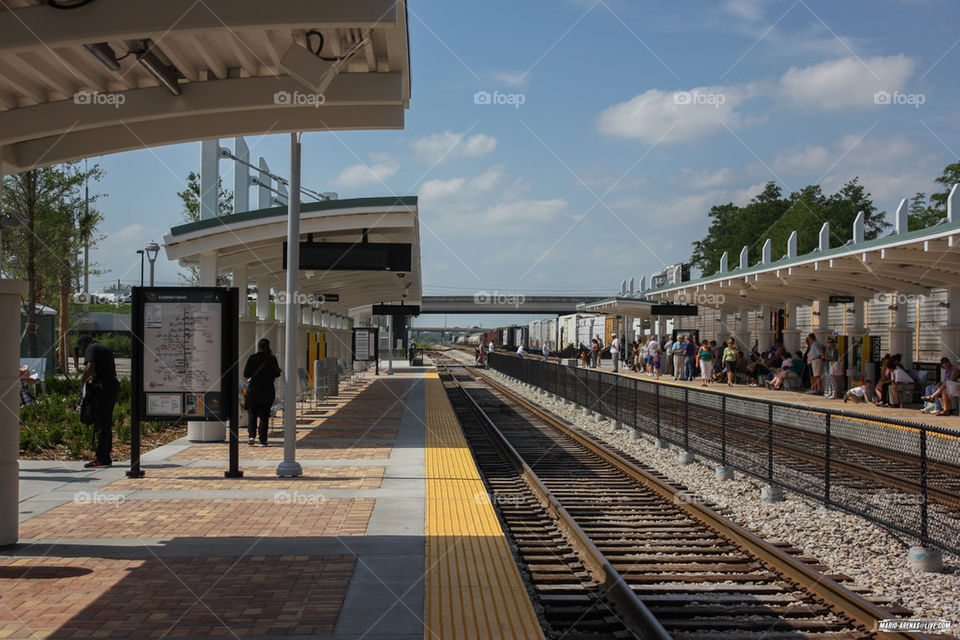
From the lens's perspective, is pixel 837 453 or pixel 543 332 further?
pixel 543 332

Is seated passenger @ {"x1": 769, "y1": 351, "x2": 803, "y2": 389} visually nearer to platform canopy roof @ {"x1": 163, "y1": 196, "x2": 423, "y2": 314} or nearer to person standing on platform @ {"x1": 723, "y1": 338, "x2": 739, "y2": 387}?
person standing on platform @ {"x1": 723, "y1": 338, "x2": 739, "y2": 387}

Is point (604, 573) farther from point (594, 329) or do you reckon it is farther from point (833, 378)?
point (594, 329)

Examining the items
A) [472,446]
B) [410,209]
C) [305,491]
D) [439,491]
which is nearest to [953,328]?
[472,446]

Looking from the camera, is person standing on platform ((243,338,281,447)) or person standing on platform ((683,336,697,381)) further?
person standing on platform ((683,336,697,381))

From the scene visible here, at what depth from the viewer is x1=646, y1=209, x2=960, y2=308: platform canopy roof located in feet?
54.3

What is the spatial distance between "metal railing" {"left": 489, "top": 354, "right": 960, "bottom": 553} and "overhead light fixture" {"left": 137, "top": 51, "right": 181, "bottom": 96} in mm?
6872

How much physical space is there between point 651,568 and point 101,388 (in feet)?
24.0

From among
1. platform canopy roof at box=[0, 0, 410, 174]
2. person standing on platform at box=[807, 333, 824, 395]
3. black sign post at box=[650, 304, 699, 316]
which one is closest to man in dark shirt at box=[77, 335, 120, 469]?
platform canopy roof at box=[0, 0, 410, 174]

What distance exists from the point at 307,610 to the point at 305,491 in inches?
172

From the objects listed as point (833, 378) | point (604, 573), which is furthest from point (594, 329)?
point (604, 573)

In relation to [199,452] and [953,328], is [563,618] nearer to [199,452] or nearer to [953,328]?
[199,452]

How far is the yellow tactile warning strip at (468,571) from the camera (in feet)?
17.4

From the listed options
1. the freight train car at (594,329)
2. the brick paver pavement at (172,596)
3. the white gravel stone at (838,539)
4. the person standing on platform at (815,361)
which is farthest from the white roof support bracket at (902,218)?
the freight train car at (594,329)

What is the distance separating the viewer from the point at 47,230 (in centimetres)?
2583
